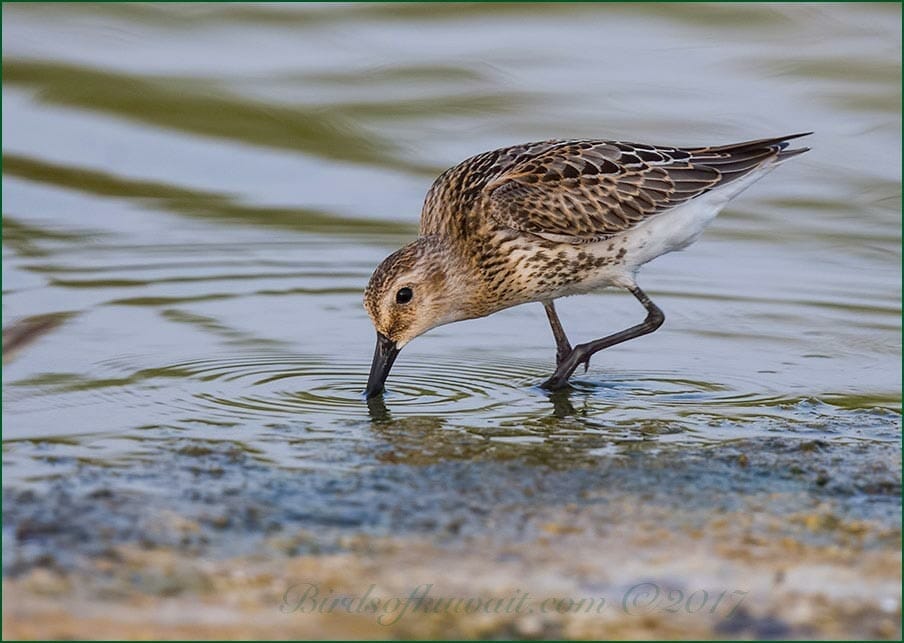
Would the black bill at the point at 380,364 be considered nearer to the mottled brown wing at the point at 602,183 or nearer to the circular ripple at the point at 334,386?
the circular ripple at the point at 334,386

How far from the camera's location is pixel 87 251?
35.0 ft

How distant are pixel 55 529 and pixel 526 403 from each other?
9.62 ft

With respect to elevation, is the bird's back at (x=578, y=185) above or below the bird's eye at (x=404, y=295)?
above

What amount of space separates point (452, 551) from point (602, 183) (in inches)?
157

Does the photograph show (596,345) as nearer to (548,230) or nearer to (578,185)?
(548,230)

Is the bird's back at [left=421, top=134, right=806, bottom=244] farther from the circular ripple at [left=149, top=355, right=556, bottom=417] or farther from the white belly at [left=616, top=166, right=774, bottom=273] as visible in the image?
the circular ripple at [left=149, top=355, right=556, bottom=417]

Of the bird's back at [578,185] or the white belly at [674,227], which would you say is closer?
the bird's back at [578,185]

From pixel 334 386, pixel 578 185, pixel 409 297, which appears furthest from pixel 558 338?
pixel 334 386

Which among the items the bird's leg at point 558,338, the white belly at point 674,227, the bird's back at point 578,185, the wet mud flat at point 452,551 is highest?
the bird's back at point 578,185

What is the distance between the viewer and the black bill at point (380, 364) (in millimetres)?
7348

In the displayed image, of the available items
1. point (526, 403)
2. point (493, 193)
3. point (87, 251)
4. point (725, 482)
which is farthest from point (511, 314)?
point (725, 482)

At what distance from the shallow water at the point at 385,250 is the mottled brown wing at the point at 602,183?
2.57 feet

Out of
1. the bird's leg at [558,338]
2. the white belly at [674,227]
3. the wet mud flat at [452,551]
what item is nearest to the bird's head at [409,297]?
the bird's leg at [558,338]

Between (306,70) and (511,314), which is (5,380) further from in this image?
(306,70)
